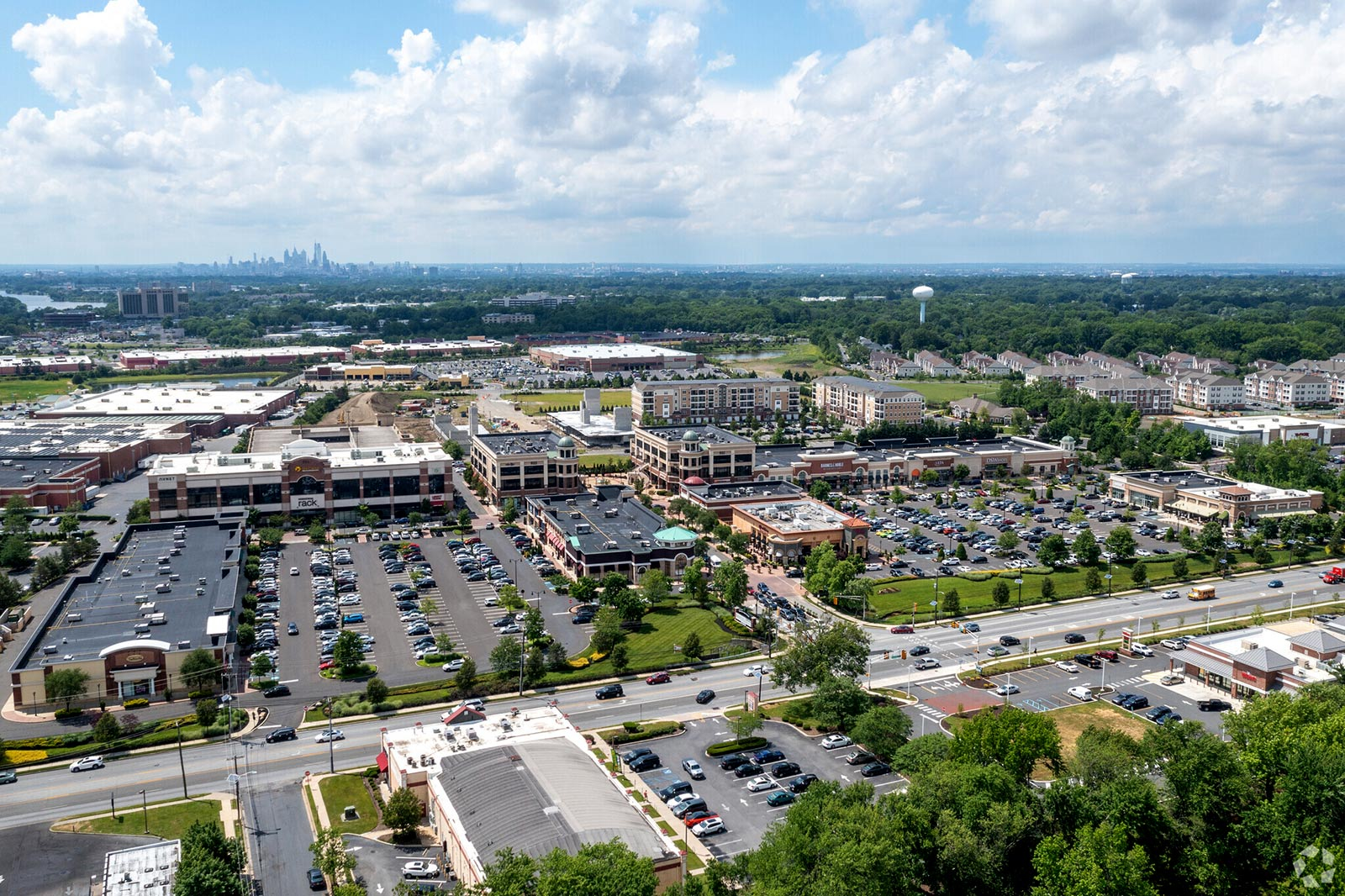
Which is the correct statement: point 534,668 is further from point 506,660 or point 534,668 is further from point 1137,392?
point 1137,392

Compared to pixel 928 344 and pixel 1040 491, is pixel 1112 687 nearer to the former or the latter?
pixel 1040 491

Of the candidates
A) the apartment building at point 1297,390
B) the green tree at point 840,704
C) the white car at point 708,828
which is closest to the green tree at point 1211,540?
the green tree at point 840,704

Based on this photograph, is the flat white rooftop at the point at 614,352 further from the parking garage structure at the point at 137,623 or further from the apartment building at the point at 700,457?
the parking garage structure at the point at 137,623

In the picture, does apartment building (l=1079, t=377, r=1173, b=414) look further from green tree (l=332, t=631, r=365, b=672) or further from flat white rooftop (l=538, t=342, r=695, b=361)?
green tree (l=332, t=631, r=365, b=672)

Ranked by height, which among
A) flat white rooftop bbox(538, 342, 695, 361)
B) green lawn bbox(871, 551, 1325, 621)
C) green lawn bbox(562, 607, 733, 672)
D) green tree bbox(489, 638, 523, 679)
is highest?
flat white rooftop bbox(538, 342, 695, 361)

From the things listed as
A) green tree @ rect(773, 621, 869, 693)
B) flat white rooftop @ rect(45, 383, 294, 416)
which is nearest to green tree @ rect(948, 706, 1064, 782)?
green tree @ rect(773, 621, 869, 693)

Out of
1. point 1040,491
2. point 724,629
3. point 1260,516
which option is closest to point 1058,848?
point 724,629
